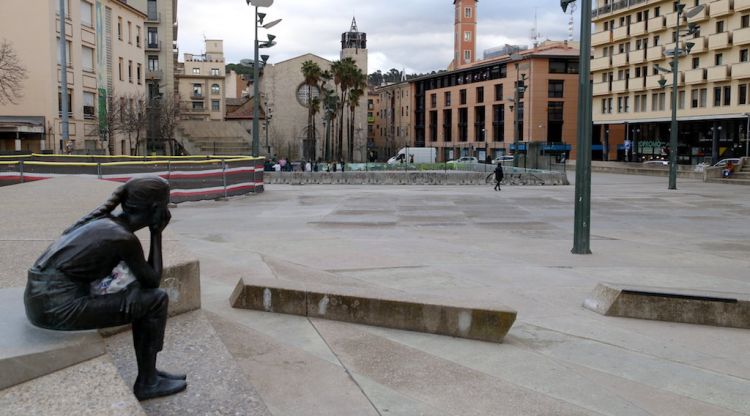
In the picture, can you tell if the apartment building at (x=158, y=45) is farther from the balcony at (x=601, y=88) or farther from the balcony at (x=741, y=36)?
the balcony at (x=741, y=36)

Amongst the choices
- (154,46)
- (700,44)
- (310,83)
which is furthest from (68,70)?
(700,44)

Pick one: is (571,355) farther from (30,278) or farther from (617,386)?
(30,278)

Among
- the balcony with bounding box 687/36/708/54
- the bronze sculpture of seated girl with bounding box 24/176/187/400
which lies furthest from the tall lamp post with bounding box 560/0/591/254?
the balcony with bounding box 687/36/708/54

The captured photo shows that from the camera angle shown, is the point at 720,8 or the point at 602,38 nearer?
the point at 720,8

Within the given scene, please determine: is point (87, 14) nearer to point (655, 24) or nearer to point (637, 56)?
point (655, 24)

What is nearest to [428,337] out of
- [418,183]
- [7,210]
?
[7,210]

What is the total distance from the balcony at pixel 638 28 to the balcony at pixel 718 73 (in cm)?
1024

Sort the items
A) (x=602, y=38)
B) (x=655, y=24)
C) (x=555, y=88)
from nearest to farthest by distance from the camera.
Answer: (x=655, y=24) → (x=602, y=38) → (x=555, y=88)

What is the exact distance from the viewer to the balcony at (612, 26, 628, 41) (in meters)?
67.4

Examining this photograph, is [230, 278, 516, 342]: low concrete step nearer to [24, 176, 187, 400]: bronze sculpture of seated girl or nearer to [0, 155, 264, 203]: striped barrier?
[24, 176, 187, 400]: bronze sculpture of seated girl

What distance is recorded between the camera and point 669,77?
61.8 meters

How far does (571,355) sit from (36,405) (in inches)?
191

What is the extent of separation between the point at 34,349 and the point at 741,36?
57.4 meters

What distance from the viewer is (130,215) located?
395cm
